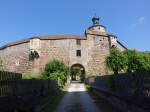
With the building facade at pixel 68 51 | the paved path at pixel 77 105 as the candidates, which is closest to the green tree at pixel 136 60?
the building facade at pixel 68 51

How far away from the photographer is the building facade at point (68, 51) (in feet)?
204

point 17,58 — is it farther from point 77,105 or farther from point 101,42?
point 77,105

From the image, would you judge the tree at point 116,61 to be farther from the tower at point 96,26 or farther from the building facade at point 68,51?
the tower at point 96,26

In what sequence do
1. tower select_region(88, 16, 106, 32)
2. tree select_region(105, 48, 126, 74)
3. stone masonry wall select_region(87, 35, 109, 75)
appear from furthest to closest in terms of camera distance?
1. tower select_region(88, 16, 106, 32)
2. stone masonry wall select_region(87, 35, 109, 75)
3. tree select_region(105, 48, 126, 74)

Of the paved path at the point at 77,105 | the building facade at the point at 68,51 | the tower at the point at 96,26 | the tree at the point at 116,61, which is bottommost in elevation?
the paved path at the point at 77,105

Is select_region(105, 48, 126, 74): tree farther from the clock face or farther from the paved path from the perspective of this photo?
the paved path

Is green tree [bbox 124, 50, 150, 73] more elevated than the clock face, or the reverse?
the clock face

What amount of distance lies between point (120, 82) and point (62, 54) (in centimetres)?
4672

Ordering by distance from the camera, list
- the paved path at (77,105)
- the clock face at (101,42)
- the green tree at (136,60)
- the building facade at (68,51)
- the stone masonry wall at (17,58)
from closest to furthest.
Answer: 1. the paved path at (77,105)
2. the green tree at (136,60)
3. the building facade at (68,51)
4. the stone masonry wall at (17,58)
5. the clock face at (101,42)

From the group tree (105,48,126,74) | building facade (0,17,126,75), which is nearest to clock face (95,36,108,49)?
building facade (0,17,126,75)

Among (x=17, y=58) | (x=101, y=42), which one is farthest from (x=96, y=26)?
(x=17, y=58)

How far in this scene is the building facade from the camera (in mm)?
62125

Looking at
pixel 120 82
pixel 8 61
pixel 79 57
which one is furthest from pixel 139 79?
pixel 8 61

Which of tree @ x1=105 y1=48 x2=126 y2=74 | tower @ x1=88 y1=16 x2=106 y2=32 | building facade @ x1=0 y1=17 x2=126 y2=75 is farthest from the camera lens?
tower @ x1=88 y1=16 x2=106 y2=32
